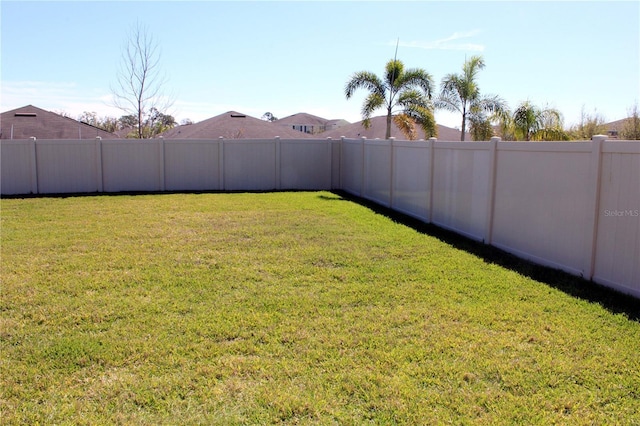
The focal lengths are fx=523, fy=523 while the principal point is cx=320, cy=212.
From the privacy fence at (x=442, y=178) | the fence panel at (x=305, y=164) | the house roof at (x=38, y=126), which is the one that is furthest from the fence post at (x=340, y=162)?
the house roof at (x=38, y=126)

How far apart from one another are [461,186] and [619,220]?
350 cm

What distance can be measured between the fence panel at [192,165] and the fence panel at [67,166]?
211cm

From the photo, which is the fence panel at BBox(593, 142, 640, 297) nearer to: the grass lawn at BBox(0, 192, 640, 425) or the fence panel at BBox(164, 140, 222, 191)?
the grass lawn at BBox(0, 192, 640, 425)

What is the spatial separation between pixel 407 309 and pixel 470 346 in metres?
0.96

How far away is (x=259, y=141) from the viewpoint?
56.9 feet

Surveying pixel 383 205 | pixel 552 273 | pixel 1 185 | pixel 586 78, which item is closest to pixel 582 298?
pixel 552 273

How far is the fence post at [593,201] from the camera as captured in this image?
5.89 metres

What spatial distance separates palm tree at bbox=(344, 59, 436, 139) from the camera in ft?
64.6

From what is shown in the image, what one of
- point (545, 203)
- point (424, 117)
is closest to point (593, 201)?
point (545, 203)

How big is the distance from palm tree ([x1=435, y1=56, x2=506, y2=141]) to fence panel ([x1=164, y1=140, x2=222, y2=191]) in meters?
10.3

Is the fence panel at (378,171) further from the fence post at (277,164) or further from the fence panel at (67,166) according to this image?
the fence panel at (67,166)

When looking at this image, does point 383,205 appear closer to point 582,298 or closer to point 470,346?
point 582,298

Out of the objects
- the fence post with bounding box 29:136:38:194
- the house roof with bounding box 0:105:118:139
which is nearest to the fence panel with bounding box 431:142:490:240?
the fence post with bounding box 29:136:38:194

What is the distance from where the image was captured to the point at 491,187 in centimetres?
802
